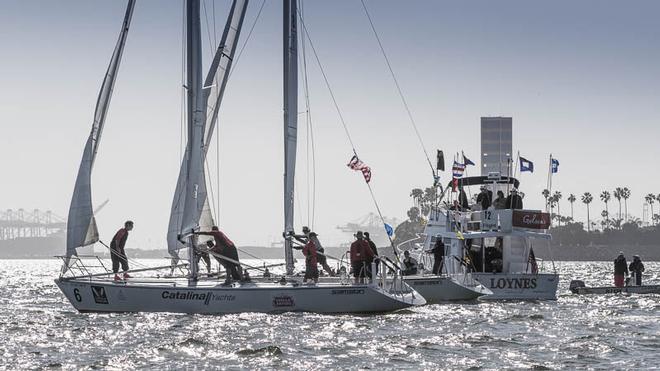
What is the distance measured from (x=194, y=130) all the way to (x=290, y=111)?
3908 millimetres

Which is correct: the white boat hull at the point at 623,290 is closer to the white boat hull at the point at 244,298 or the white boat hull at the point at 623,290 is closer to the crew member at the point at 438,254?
the crew member at the point at 438,254

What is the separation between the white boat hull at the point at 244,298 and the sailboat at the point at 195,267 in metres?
0.03

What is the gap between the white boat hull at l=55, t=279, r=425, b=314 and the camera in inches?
1007

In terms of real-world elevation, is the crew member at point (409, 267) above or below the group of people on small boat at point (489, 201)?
below

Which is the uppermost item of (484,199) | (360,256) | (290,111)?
(290,111)

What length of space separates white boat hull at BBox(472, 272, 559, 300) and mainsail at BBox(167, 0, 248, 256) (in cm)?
1125

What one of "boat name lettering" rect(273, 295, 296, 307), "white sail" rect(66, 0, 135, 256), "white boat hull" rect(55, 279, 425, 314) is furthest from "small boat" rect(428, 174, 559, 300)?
"white sail" rect(66, 0, 135, 256)

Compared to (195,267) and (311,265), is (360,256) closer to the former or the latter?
(311,265)

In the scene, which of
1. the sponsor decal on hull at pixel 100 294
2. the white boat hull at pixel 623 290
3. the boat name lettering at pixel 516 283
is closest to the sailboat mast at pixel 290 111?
the sponsor decal on hull at pixel 100 294

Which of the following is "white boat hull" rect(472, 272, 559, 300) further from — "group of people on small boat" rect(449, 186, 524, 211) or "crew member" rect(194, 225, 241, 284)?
"crew member" rect(194, 225, 241, 284)

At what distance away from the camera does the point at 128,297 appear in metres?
26.4

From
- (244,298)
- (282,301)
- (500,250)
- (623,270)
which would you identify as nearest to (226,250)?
(244,298)

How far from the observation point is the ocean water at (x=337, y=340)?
60.8ft

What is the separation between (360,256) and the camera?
1070 inches
